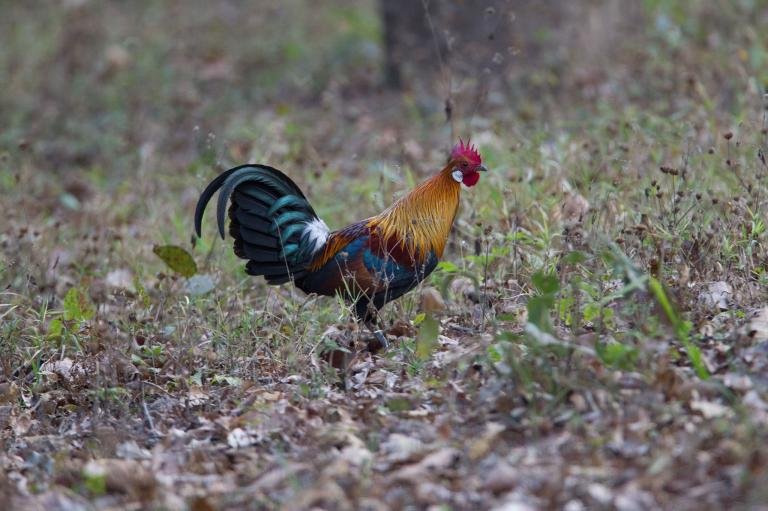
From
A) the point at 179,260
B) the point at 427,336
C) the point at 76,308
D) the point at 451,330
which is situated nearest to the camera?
the point at 427,336

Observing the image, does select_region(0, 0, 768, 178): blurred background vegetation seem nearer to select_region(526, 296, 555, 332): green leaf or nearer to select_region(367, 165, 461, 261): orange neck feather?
select_region(367, 165, 461, 261): orange neck feather

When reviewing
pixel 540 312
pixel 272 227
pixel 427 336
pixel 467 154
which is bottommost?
pixel 427 336

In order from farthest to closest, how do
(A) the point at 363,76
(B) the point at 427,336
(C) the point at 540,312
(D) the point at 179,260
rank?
(A) the point at 363,76
(D) the point at 179,260
(B) the point at 427,336
(C) the point at 540,312

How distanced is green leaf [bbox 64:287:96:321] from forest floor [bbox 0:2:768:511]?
0.07ft

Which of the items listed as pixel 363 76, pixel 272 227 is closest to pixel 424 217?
pixel 272 227

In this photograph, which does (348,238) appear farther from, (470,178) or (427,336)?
(427,336)

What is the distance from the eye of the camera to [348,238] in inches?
207

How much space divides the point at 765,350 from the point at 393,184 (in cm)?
348

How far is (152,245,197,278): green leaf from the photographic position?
5645 mm

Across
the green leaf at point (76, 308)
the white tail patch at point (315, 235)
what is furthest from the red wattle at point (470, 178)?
the green leaf at point (76, 308)

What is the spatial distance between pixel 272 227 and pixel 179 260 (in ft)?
2.44

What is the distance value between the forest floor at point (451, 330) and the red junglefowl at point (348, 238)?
226 millimetres

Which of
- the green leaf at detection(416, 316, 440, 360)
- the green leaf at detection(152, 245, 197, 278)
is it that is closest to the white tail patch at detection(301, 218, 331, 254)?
the green leaf at detection(152, 245, 197, 278)

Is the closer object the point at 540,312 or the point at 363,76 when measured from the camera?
the point at 540,312
